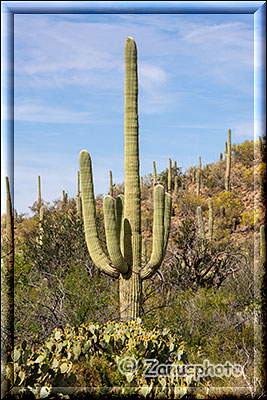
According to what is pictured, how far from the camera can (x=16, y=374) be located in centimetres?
462

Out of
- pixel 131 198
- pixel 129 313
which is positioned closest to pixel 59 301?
pixel 129 313

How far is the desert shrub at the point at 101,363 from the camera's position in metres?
4.68

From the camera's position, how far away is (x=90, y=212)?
676cm

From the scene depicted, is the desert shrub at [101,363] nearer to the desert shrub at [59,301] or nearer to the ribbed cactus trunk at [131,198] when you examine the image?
the ribbed cactus trunk at [131,198]

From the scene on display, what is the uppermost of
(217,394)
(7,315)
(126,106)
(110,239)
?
(126,106)

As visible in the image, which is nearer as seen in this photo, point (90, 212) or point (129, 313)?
point (90, 212)

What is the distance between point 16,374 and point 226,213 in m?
17.7

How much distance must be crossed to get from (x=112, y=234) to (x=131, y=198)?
2.27ft

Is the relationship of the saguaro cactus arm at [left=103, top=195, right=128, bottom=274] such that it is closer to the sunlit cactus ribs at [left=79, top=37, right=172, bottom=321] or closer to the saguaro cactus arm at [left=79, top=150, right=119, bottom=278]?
the sunlit cactus ribs at [left=79, top=37, right=172, bottom=321]

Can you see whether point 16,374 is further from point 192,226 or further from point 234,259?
point 192,226

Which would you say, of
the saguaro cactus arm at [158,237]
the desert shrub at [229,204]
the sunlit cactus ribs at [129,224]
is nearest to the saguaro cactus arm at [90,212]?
the sunlit cactus ribs at [129,224]

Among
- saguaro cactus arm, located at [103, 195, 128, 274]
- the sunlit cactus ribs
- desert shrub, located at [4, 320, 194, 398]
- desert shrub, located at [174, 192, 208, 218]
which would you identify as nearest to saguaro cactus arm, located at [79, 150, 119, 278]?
the sunlit cactus ribs

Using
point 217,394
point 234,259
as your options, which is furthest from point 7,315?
point 234,259

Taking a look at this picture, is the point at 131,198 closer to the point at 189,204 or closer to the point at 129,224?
the point at 129,224
